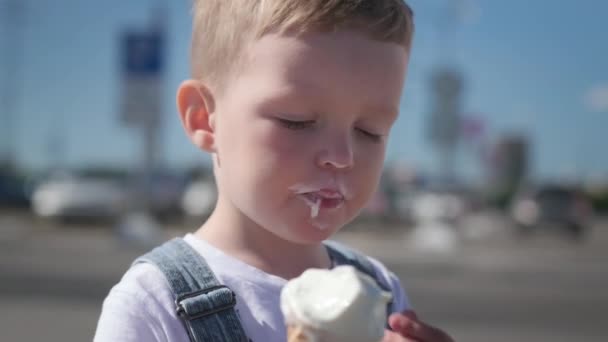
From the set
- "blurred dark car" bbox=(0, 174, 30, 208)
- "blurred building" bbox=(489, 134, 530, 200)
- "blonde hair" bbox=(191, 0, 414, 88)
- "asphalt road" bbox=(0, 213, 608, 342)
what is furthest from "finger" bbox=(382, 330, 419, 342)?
"blurred building" bbox=(489, 134, 530, 200)

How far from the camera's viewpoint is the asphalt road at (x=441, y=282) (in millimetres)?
6945

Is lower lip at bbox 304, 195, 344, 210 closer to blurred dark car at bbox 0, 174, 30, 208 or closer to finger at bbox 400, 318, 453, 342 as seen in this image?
finger at bbox 400, 318, 453, 342

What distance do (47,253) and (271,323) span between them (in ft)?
40.5

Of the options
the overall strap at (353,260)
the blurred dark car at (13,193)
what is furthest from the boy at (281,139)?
the blurred dark car at (13,193)

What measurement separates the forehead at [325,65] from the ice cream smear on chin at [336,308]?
0.89ft

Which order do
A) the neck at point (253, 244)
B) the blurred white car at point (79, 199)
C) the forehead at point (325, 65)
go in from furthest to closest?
the blurred white car at point (79, 199) < the neck at point (253, 244) < the forehead at point (325, 65)

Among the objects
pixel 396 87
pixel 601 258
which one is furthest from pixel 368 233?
pixel 396 87

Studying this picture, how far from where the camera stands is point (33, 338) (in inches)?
239

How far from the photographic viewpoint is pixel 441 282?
10406 millimetres

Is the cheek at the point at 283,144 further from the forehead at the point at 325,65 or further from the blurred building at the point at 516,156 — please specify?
the blurred building at the point at 516,156

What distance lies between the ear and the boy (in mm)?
24

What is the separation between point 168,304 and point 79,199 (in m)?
20.3

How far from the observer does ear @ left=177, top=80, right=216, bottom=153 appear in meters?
1.33

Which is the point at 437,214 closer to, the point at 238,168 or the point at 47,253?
the point at 47,253
